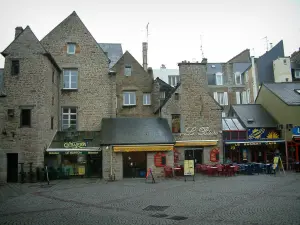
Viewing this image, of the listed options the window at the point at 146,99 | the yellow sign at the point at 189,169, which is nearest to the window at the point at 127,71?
the window at the point at 146,99

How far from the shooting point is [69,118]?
2327 centimetres

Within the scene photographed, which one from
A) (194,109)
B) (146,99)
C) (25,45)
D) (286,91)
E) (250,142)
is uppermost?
(25,45)

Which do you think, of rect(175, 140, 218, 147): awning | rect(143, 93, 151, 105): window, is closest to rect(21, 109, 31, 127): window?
rect(143, 93, 151, 105): window

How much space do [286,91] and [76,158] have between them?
2104cm

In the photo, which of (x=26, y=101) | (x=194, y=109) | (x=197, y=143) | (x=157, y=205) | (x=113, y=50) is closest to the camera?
(x=157, y=205)

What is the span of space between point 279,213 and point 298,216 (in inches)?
23.1

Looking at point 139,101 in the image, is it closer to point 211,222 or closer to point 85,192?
point 85,192

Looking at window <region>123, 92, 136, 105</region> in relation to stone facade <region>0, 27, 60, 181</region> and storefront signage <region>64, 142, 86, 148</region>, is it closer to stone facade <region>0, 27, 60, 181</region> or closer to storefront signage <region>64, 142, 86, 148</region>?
storefront signage <region>64, 142, 86, 148</region>

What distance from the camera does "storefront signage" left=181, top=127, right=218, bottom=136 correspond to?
77.4ft

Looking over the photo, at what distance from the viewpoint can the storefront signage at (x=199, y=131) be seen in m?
Answer: 23.6

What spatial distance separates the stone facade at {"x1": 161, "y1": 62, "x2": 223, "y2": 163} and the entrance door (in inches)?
461

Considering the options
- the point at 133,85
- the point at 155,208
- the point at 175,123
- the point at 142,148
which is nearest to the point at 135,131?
the point at 142,148

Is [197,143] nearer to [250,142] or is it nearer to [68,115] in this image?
[250,142]

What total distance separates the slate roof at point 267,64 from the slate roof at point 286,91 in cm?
884
